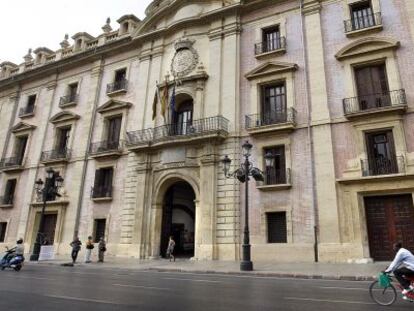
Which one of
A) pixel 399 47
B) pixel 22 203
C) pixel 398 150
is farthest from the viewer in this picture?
pixel 22 203

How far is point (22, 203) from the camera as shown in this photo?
83.9ft

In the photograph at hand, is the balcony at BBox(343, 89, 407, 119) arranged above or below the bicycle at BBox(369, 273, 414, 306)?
above

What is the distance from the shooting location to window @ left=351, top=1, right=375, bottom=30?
17.9 m

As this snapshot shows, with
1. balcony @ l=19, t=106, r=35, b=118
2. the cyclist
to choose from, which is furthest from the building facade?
the cyclist

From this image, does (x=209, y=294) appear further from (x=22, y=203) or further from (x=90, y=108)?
(x=22, y=203)

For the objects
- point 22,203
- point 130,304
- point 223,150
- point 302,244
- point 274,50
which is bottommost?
point 130,304

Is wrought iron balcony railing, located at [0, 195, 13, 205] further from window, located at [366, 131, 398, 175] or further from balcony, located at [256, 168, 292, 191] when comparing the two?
window, located at [366, 131, 398, 175]

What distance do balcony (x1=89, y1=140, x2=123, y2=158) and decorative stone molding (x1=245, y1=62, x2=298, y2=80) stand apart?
933cm

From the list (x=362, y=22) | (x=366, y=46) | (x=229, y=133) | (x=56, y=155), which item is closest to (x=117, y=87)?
(x=56, y=155)

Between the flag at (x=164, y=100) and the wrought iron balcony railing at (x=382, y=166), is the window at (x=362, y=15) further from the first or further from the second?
the flag at (x=164, y=100)

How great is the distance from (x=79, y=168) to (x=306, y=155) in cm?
1522

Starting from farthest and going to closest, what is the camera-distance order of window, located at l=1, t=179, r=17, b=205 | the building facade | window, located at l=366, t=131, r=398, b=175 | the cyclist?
1. window, located at l=1, t=179, r=17, b=205
2. the building facade
3. window, located at l=366, t=131, r=398, b=175
4. the cyclist

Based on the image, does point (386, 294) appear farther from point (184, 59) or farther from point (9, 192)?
point (9, 192)

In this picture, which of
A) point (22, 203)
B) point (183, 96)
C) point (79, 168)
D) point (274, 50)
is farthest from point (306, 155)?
point (22, 203)
